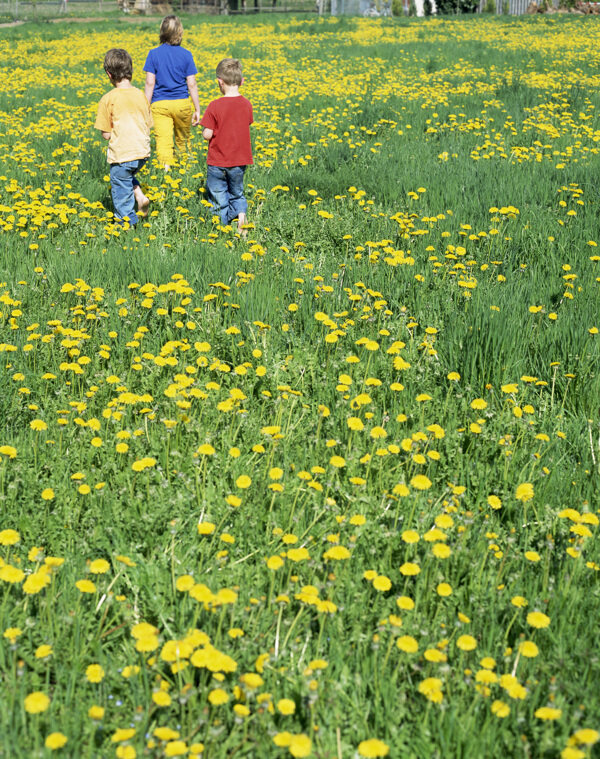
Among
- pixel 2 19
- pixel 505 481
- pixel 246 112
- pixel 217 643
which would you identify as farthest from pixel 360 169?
pixel 2 19

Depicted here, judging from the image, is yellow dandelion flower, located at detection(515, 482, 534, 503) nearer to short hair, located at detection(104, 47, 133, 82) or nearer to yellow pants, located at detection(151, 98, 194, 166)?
short hair, located at detection(104, 47, 133, 82)

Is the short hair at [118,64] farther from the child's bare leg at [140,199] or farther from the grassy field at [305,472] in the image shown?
the grassy field at [305,472]

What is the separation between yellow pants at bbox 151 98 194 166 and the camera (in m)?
7.00

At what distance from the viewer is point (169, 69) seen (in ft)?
22.7

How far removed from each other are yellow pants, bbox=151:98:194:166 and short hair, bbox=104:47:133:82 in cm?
122

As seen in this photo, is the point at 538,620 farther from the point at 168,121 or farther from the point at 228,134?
the point at 168,121

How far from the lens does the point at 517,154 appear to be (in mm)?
7230

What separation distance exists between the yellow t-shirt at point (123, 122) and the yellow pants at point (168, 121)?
1.22 metres

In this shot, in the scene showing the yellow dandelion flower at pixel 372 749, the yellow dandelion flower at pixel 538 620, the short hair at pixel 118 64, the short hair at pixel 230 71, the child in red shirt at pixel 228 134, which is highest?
the short hair at pixel 118 64

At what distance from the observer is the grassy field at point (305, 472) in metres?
1.80

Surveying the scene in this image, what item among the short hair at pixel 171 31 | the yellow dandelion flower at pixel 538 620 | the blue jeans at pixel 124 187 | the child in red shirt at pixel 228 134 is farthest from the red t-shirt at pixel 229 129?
the yellow dandelion flower at pixel 538 620

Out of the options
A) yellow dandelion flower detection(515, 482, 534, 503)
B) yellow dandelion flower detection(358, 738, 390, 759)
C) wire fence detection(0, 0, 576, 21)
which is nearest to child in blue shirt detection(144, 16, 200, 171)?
yellow dandelion flower detection(515, 482, 534, 503)

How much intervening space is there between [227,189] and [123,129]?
1.00 metres

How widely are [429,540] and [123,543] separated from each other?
1044mm
